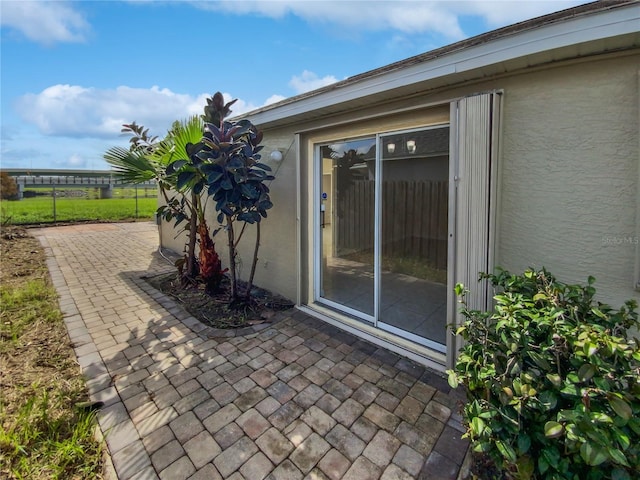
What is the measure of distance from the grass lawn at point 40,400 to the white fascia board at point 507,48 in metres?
4.07

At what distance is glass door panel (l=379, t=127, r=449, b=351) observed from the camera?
3586 mm

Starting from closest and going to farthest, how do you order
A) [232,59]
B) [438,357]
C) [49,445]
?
[49,445] → [438,357] → [232,59]

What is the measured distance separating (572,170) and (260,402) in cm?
335

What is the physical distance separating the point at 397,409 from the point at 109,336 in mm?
3703

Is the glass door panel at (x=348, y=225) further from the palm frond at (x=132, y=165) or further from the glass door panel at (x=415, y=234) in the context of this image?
the palm frond at (x=132, y=165)

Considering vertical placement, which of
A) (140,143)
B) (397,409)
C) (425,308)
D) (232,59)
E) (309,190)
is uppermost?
(232,59)

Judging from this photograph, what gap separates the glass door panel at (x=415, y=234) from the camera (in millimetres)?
3586

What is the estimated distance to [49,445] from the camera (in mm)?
2182

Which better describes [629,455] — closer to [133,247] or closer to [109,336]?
[109,336]

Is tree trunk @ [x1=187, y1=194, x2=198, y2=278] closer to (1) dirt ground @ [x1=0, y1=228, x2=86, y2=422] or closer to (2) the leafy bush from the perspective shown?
(1) dirt ground @ [x1=0, y1=228, x2=86, y2=422]

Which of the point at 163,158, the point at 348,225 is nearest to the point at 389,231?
the point at 348,225

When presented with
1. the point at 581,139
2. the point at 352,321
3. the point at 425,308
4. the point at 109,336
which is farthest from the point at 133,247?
the point at 581,139

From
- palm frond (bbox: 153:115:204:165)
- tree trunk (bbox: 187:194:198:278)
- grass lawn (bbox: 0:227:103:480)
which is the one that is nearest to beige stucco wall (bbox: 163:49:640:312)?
palm frond (bbox: 153:115:204:165)

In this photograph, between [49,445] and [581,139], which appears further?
[581,139]
